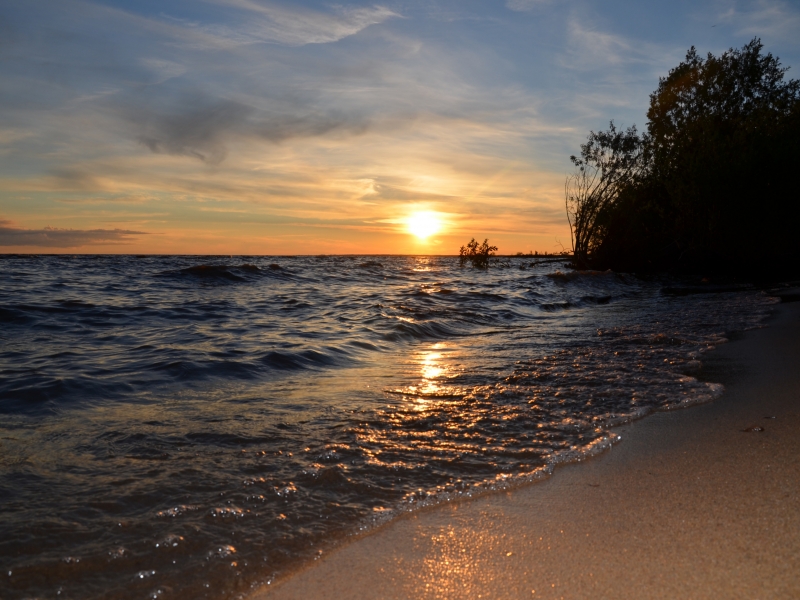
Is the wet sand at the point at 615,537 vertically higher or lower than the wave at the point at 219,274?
lower

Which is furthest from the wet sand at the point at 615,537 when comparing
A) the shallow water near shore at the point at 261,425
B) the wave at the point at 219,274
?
the wave at the point at 219,274

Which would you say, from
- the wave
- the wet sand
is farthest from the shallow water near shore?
the wave

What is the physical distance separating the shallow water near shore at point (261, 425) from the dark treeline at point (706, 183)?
11973mm

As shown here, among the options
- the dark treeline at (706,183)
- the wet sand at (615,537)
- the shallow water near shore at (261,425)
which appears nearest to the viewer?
the wet sand at (615,537)

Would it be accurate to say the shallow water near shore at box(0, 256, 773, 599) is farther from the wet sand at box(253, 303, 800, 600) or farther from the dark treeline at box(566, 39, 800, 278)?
the dark treeline at box(566, 39, 800, 278)

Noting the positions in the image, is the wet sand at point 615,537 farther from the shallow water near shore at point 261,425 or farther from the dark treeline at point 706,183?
the dark treeline at point 706,183

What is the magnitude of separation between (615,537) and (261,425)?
2442 mm

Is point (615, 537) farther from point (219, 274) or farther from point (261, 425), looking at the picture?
point (219, 274)

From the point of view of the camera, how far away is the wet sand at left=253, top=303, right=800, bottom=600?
1803mm

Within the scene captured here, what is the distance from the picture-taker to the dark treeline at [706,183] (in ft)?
62.0

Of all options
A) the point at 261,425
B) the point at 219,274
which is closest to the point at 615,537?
the point at 261,425

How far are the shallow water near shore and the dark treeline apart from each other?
1197 cm

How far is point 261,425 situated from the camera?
377 cm

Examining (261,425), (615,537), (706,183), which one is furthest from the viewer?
(706,183)
